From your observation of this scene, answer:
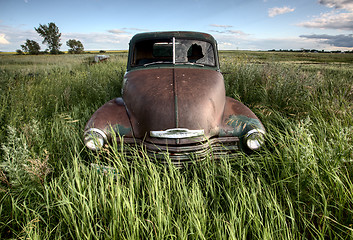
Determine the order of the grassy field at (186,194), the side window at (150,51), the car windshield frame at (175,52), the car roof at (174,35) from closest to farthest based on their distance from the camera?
the grassy field at (186,194)
the car windshield frame at (175,52)
the car roof at (174,35)
the side window at (150,51)

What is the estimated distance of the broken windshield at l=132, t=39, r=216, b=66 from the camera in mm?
3201

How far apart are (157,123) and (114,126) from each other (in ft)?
1.83

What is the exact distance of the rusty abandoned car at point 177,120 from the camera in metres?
2.06

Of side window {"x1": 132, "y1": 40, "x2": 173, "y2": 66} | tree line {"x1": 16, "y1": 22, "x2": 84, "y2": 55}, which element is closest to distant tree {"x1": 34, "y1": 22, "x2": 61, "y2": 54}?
tree line {"x1": 16, "y1": 22, "x2": 84, "y2": 55}

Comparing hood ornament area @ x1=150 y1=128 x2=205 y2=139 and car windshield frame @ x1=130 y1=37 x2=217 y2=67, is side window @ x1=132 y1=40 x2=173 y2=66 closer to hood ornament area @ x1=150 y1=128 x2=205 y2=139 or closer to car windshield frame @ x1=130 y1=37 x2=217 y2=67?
car windshield frame @ x1=130 y1=37 x2=217 y2=67

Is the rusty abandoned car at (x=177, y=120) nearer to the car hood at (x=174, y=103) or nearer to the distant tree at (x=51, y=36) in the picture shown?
the car hood at (x=174, y=103)

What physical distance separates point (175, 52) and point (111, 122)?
167cm

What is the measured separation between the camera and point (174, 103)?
7.04 feet

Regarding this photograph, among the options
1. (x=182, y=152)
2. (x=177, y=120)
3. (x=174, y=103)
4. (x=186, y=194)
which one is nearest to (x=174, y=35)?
(x=174, y=103)

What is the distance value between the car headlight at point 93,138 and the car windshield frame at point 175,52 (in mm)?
1551

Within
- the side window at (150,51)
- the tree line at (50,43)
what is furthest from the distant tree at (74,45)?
the side window at (150,51)

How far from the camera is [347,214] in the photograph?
4.71 ft

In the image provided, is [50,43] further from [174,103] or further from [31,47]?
[174,103]

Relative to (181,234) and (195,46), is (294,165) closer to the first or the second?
(181,234)
